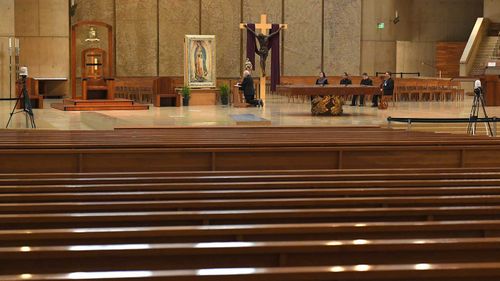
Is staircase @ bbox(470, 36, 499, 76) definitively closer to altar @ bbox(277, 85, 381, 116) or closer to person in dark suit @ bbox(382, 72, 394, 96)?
person in dark suit @ bbox(382, 72, 394, 96)

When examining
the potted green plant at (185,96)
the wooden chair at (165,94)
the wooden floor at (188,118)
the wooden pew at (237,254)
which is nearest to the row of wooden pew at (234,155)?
the wooden pew at (237,254)

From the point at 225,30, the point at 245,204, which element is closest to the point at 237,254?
the point at 245,204

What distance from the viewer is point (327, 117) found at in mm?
17297

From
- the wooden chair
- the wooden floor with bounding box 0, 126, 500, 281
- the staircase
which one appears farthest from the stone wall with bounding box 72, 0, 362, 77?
the wooden floor with bounding box 0, 126, 500, 281

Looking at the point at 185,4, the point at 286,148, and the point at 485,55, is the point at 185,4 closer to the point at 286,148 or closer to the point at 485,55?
the point at 485,55

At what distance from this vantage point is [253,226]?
10.8ft

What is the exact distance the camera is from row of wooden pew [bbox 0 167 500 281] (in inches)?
108

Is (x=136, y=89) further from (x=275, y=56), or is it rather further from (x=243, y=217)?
(x=243, y=217)

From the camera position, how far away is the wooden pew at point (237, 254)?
9.38ft

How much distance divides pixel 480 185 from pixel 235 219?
1.76 m

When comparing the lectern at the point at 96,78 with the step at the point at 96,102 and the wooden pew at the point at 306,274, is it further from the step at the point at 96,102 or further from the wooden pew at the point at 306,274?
the wooden pew at the point at 306,274

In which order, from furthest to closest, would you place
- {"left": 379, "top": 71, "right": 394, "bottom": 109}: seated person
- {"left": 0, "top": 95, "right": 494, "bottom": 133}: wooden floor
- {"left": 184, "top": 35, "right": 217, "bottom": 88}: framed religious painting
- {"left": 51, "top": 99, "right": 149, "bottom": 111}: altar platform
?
{"left": 184, "top": 35, "right": 217, "bottom": 88}: framed religious painting
{"left": 379, "top": 71, "right": 394, "bottom": 109}: seated person
{"left": 51, "top": 99, "right": 149, "bottom": 111}: altar platform
{"left": 0, "top": 95, "right": 494, "bottom": 133}: wooden floor

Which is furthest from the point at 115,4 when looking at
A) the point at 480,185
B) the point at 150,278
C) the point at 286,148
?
the point at 150,278

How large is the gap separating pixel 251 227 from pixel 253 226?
0.03 m
